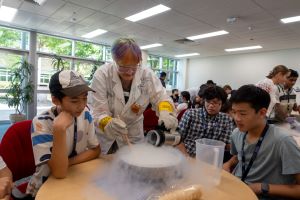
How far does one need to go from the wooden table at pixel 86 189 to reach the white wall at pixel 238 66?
7.39 meters

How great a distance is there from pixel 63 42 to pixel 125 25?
9.01 ft

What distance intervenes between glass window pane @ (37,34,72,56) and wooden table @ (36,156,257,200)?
247 inches

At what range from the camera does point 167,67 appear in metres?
10.5

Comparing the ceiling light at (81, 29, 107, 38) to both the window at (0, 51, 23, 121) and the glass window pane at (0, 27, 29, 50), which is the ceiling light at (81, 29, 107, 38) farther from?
the window at (0, 51, 23, 121)

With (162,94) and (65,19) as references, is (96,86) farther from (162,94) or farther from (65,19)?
(65,19)

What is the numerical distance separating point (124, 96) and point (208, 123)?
0.77m

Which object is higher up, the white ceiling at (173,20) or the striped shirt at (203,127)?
the white ceiling at (173,20)

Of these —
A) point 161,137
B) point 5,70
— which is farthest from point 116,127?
point 5,70

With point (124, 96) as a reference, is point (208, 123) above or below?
below

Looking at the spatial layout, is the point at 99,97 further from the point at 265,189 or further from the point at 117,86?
Answer: the point at 265,189

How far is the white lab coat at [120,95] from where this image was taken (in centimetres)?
140

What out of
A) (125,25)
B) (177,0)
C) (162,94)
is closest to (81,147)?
(162,94)

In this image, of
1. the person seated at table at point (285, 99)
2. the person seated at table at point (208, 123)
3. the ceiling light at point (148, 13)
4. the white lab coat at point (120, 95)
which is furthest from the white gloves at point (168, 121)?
the ceiling light at point (148, 13)

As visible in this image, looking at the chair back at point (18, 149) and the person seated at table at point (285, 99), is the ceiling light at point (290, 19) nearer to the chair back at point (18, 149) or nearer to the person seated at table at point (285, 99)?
the person seated at table at point (285, 99)
